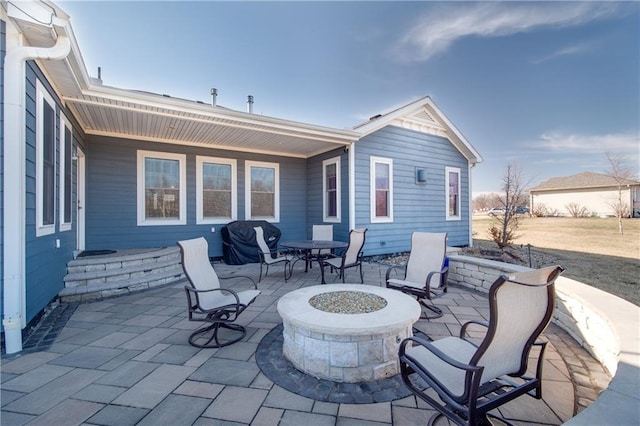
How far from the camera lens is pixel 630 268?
609cm

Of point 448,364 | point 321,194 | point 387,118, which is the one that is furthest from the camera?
point 321,194

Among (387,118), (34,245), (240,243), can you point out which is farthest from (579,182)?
(34,245)

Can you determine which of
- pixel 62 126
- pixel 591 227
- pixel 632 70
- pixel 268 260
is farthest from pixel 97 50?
pixel 591 227

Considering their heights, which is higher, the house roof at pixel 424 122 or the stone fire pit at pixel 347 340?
the house roof at pixel 424 122

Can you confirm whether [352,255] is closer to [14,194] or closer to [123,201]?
[14,194]

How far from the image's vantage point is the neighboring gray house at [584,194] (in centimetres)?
2183

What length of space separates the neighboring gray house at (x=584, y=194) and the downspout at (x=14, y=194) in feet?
101

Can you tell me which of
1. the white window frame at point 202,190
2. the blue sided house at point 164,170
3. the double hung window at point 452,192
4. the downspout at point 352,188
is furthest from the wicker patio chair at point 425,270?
the double hung window at point 452,192

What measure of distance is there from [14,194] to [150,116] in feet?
9.48

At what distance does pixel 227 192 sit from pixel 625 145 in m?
18.9

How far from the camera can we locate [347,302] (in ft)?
8.89

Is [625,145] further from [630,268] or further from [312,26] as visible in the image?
[312,26]

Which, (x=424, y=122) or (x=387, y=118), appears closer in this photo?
(x=387, y=118)

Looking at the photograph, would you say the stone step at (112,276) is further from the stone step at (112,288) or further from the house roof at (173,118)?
the house roof at (173,118)
